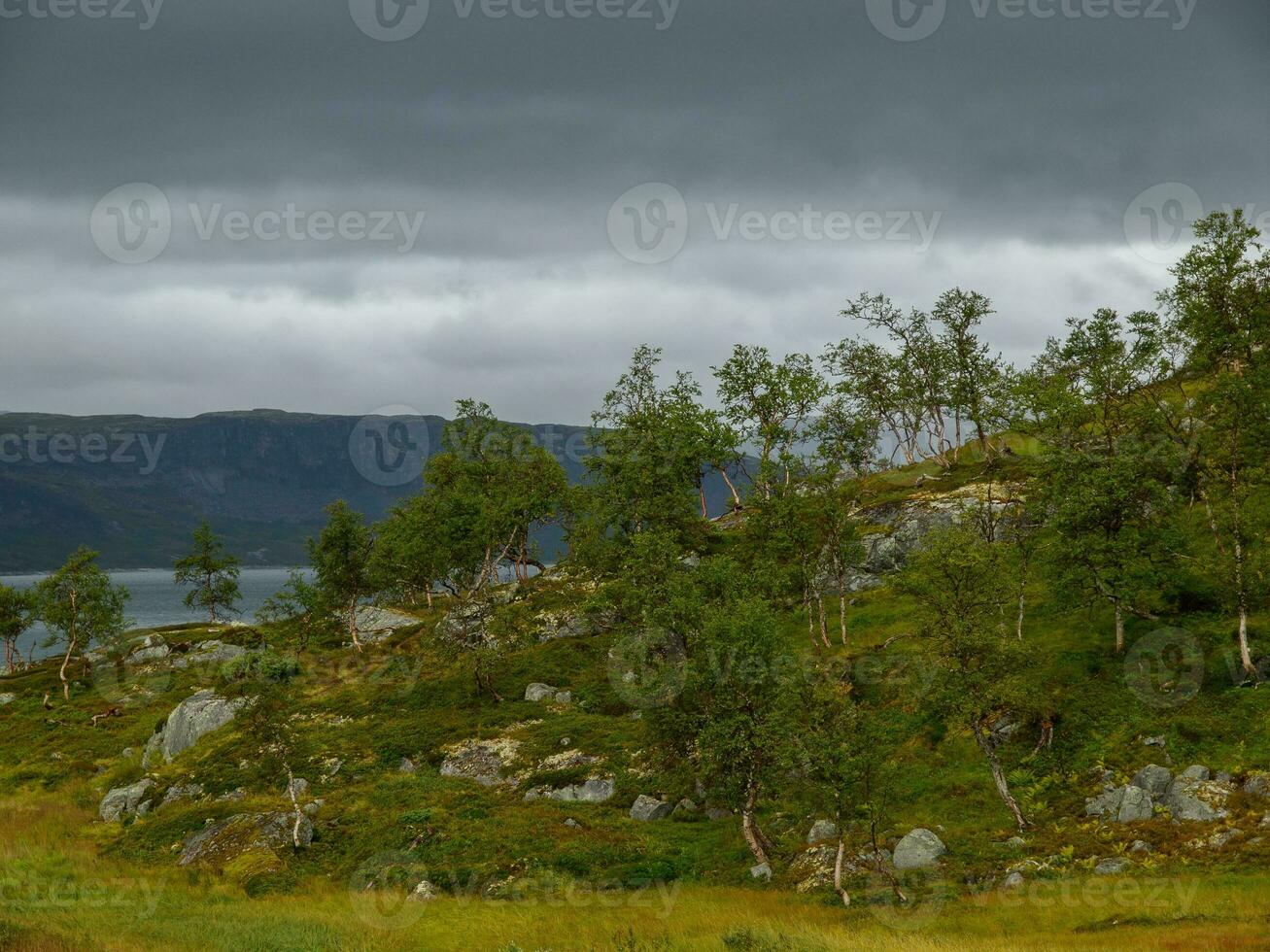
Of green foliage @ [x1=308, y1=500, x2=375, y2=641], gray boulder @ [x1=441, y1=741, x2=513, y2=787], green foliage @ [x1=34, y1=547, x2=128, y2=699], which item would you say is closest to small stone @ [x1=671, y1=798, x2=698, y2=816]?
gray boulder @ [x1=441, y1=741, x2=513, y2=787]

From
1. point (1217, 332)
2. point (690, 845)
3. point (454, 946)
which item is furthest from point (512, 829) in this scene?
point (1217, 332)

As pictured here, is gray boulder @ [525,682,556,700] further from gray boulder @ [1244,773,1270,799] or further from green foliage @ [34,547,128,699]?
green foliage @ [34,547,128,699]

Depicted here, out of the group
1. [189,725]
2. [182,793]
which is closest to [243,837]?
[182,793]

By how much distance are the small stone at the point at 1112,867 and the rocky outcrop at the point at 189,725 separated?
5310 cm

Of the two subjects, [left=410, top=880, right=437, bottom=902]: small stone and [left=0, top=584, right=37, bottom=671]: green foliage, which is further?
[left=0, top=584, right=37, bottom=671]: green foliage

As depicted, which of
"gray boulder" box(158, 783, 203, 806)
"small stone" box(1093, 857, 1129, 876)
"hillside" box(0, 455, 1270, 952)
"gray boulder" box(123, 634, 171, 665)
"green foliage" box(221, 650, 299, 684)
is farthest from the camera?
"gray boulder" box(123, 634, 171, 665)

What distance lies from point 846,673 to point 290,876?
31.7m

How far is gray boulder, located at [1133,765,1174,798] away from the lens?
3247cm

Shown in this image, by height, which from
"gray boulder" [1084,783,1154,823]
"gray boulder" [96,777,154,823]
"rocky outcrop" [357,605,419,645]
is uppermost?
"gray boulder" [1084,783,1154,823]

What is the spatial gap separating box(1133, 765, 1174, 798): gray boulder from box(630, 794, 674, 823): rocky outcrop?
21430 millimetres

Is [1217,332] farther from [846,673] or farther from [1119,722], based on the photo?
[846,673]

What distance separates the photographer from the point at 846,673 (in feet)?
159

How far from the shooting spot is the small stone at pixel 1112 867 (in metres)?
28.8

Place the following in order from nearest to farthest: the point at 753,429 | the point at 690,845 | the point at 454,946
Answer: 1. the point at 454,946
2. the point at 690,845
3. the point at 753,429
